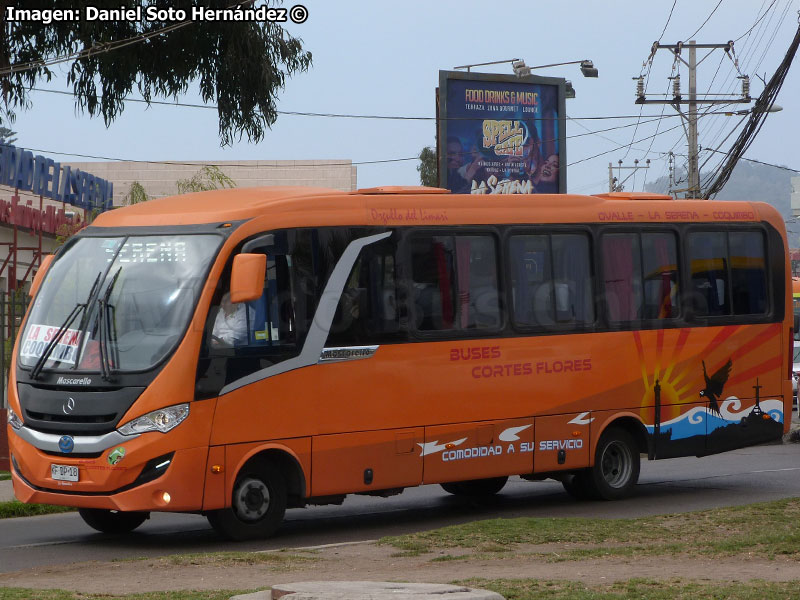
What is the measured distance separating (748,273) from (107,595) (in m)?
9.78

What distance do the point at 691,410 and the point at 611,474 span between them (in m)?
1.22

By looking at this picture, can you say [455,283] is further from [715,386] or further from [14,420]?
[14,420]

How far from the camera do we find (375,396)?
12906mm

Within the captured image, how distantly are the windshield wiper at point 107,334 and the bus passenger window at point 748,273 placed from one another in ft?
24.8

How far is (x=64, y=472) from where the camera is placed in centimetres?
1171

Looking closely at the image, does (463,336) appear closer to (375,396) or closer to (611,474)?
(375,396)

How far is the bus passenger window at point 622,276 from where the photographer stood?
14938 mm

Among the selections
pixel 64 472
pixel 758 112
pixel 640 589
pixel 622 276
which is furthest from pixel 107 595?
pixel 758 112

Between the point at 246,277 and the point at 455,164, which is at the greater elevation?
the point at 455,164

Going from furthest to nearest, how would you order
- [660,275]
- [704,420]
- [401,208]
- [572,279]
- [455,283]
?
1. [704,420]
2. [660,275]
3. [572,279]
4. [455,283]
5. [401,208]

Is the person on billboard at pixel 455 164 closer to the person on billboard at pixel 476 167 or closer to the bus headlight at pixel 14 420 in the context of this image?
the person on billboard at pixel 476 167

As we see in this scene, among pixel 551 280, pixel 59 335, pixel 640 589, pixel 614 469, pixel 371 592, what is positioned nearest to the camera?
pixel 371 592

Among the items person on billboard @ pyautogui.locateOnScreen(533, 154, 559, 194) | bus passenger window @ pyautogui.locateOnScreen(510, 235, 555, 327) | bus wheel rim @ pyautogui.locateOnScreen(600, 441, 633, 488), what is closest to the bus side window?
bus passenger window @ pyautogui.locateOnScreen(510, 235, 555, 327)

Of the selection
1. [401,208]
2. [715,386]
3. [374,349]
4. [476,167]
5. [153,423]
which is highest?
[476,167]
